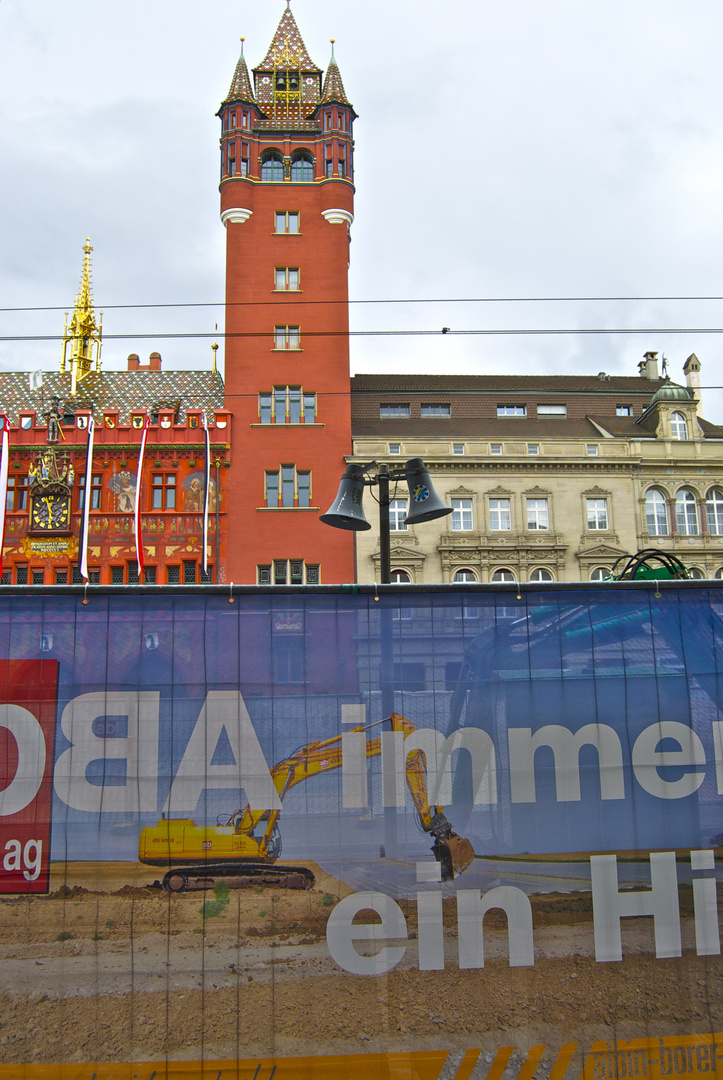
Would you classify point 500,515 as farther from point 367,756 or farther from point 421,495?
point 367,756

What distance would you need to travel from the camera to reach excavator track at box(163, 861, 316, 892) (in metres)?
6.21

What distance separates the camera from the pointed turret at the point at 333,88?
4253 centimetres

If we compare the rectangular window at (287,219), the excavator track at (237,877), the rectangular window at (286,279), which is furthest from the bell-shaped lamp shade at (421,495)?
the rectangular window at (287,219)

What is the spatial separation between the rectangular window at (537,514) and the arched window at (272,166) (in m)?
20.3

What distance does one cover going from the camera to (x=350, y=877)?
6.32m

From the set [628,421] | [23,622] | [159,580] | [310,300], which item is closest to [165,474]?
[159,580]

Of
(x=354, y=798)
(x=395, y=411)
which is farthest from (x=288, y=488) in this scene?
(x=354, y=798)

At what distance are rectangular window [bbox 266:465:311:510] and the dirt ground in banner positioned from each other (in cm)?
3200

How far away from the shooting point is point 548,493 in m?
39.9

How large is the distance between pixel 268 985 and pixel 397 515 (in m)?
34.0

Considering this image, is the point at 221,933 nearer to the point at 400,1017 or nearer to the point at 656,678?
the point at 400,1017

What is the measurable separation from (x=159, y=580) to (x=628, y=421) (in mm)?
25574

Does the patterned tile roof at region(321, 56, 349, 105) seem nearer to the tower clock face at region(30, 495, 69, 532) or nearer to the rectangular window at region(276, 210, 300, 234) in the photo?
the rectangular window at region(276, 210, 300, 234)

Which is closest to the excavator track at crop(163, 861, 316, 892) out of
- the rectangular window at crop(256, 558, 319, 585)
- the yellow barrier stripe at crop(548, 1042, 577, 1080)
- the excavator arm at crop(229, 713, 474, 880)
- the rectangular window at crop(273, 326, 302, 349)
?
the excavator arm at crop(229, 713, 474, 880)
